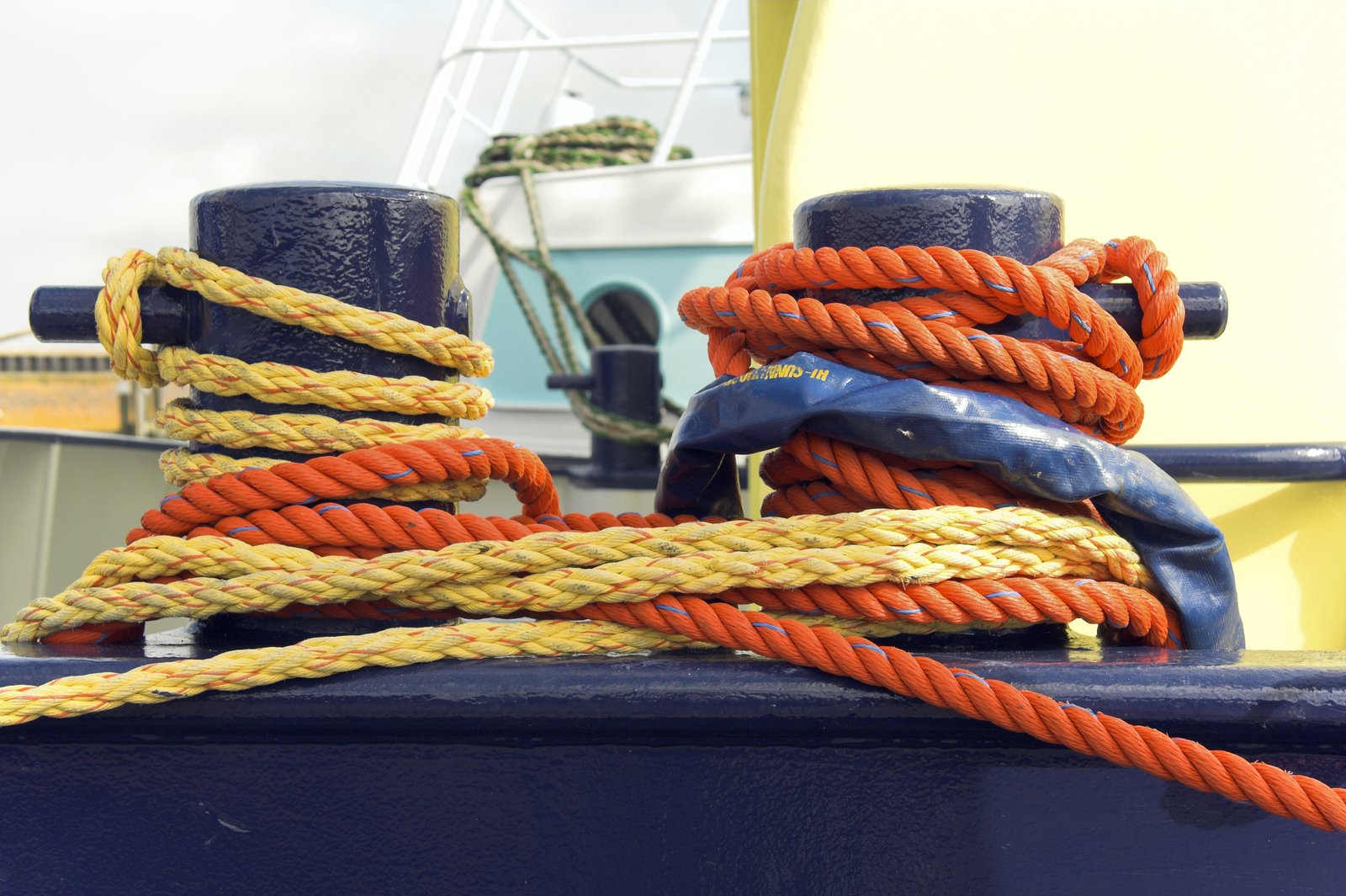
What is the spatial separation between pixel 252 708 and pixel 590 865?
323mm

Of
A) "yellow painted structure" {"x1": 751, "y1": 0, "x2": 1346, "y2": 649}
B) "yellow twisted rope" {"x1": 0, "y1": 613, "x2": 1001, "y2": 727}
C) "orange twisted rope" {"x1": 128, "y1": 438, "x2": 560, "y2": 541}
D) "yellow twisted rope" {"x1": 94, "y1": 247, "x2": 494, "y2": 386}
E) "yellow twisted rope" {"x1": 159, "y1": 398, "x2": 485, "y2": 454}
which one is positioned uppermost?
"yellow painted structure" {"x1": 751, "y1": 0, "x2": 1346, "y2": 649}

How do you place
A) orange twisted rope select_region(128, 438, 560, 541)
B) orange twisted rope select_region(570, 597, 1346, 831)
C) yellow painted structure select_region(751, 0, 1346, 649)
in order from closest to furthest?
orange twisted rope select_region(570, 597, 1346, 831)
orange twisted rope select_region(128, 438, 560, 541)
yellow painted structure select_region(751, 0, 1346, 649)

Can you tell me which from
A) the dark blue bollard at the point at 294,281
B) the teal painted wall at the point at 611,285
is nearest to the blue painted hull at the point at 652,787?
the dark blue bollard at the point at 294,281

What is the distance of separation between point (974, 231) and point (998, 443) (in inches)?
9.3

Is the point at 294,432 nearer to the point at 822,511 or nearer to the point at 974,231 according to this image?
the point at 822,511

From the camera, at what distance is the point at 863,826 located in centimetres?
98

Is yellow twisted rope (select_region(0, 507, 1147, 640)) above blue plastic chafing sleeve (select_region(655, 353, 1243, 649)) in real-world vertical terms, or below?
below

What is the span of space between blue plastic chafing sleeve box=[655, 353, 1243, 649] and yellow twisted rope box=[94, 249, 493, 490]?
293 millimetres

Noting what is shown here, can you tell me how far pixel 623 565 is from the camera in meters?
1.03

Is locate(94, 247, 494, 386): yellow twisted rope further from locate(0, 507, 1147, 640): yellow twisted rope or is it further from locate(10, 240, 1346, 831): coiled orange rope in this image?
locate(0, 507, 1147, 640): yellow twisted rope

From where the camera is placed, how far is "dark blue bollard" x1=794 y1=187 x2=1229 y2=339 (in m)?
1.14

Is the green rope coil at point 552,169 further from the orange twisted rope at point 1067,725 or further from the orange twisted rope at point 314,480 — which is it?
the orange twisted rope at point 1067,725

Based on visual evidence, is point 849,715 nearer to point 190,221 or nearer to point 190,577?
point 190,577

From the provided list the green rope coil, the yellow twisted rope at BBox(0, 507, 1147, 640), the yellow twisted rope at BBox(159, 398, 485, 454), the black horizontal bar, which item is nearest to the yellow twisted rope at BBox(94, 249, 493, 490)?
the yellow twisted rope at BBox(159, 398, 485, 454)
